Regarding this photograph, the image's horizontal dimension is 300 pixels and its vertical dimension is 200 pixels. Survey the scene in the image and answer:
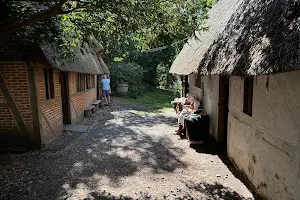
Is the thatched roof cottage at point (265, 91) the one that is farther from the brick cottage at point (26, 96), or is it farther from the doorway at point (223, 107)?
the brick cottage at point (26, 96)

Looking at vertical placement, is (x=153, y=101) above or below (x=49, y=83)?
below

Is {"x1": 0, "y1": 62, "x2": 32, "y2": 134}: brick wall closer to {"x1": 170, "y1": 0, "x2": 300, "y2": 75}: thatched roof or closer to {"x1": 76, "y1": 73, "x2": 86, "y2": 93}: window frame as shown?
{"x1": 76, "y1": 73, "x2": 86, "y2": 93}: window frame

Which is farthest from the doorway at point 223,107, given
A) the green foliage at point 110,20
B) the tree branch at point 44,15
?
the tree branch at point 44,15

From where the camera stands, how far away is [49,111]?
668 cm

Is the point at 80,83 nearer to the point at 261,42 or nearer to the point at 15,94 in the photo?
the point at 15,94

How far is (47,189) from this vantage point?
397 cm

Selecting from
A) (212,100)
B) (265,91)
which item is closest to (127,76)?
(212,100)

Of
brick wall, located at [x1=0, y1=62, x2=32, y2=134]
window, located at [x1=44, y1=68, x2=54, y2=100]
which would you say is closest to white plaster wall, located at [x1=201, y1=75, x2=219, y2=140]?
window, located at [x1=44, y1=68, x2=54, y2=100]

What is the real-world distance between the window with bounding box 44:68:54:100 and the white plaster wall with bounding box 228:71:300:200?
19.2ft

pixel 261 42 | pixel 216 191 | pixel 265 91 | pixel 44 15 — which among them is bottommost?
pixel 216 191

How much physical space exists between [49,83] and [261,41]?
21.0 feet

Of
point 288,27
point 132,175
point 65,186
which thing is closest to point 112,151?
point 132,175

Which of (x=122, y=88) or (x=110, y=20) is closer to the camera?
(x=110, y=20)

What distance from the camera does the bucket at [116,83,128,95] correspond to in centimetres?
1725
